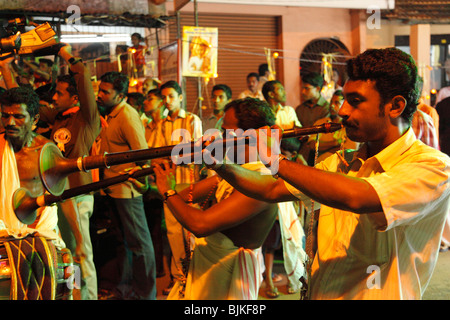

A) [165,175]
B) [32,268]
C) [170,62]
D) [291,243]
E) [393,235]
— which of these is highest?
[170,62]

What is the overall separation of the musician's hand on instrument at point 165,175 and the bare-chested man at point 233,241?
1.00 ft

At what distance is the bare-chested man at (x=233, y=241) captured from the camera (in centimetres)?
279

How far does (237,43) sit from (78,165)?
398 inches

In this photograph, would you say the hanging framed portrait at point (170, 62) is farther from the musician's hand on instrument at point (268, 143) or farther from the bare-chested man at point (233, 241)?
the musician's hand on instrument at point (268, 143)

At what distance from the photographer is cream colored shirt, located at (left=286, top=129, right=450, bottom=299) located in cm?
A: 173

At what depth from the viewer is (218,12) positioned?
11.5 meters

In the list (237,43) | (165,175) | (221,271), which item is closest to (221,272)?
(221,271)

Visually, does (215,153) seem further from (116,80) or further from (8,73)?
(116,80)

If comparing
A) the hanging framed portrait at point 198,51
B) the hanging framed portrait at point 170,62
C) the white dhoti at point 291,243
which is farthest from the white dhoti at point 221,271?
the hanging framed portrait at point 198,51

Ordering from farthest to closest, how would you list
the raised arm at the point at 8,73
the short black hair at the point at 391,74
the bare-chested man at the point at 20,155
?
the raised arm at the point at 8,73, the bare-chested man at the point at 20,155, the short black hair at the point at 391,74

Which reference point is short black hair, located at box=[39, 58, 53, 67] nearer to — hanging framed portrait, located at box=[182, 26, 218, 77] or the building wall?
hanging framed portrait, located at box=[182, 26, 218, 77]

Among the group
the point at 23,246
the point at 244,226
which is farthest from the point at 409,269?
the point at 23,246

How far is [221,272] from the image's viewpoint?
2922 mm

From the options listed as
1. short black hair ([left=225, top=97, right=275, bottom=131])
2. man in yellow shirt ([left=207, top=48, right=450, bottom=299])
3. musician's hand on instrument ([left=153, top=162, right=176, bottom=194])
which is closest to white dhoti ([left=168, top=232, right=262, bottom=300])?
musician's hand on instrument ([left=153, top=162, right=176, bottom=194])
